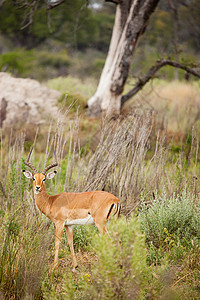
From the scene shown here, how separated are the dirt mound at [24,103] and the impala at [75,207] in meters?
5.27

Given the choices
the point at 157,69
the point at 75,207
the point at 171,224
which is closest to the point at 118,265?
the point at 75,207

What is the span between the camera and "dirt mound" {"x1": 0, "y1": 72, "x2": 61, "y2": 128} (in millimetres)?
8422

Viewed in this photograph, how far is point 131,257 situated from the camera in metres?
2.40

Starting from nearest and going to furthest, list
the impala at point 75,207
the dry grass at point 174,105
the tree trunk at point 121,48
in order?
the impala at point 75,207 → the tree trunk at point 121,48 → the dry grass at point 174,105

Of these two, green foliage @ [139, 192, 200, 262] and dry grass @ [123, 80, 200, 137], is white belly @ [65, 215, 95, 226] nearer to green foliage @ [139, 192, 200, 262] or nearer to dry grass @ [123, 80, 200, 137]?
green foliage @ [139, 192, 200, 262]

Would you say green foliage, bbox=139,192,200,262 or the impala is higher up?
the impala

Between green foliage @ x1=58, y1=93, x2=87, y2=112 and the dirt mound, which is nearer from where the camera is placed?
green foliage @ x1=58, y1=93, x2=87, y2=112

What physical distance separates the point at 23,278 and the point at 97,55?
32427 mm

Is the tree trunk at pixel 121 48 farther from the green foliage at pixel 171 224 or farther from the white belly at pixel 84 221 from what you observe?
the white belly at pixel 84 221

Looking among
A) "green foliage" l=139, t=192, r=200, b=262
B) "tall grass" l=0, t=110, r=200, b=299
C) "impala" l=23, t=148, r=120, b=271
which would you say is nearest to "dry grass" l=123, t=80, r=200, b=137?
"tall grass" l=0, t=110, r=200, b=299

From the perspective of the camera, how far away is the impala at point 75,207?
2.91 meters

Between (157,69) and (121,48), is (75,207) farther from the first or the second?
(157,69)

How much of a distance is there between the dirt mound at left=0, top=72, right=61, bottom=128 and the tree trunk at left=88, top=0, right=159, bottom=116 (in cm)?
123

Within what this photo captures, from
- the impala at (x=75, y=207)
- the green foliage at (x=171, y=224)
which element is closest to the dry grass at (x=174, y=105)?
the green foliage at (x=171, y=224)
